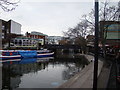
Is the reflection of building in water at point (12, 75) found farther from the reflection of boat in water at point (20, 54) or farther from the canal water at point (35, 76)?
the reflection of boat in water at point (20, 54)

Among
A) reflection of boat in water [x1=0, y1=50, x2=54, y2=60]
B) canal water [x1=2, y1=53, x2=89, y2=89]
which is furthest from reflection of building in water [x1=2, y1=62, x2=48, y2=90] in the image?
reflection of boat in water [x1=0, y1=50, x2=54, y2=60]

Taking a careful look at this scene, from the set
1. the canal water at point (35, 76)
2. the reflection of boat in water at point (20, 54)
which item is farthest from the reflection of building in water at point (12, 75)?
the reflection of boat in water at point (20, 54)

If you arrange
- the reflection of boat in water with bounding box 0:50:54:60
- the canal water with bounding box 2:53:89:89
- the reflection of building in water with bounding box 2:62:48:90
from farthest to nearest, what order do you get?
1. the reflection of boat in water with bounding box 0:50:54:60
2. the reflection of building in water with bounding box 2:62:48:90
3. the canal water with bounding box 2:53:89:89

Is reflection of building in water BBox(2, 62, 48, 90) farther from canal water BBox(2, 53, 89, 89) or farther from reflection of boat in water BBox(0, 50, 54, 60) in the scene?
A: reflection of boat in water BBox(0, 50, 54, 60)

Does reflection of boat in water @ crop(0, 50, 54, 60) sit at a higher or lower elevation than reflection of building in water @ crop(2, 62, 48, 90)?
higher

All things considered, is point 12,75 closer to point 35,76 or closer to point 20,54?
point 35,76

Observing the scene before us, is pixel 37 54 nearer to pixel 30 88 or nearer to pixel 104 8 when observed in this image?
pixel 104 8

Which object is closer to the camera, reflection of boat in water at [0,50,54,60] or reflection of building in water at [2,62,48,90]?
reflection of building in water at [2,62,48,90]

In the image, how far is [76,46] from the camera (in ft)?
219

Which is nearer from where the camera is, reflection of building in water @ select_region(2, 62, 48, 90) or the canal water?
the canal water

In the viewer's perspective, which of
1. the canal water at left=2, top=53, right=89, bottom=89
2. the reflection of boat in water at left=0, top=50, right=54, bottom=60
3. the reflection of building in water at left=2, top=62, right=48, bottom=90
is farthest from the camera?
Answer: the reflection of boat in water at left=0, top=50, right=54, bottom=60

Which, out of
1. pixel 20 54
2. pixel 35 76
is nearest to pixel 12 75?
pixel 35 76

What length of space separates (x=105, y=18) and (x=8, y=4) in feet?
73.9

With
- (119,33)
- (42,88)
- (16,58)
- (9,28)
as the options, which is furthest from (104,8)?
(9,28)
